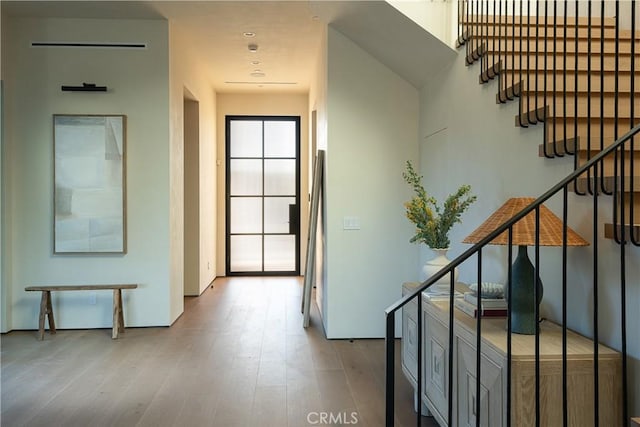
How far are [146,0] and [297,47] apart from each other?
6.25 ft

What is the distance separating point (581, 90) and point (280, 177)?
6.36 m

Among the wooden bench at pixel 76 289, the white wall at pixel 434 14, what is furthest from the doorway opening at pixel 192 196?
the white wall at pixel 434 14

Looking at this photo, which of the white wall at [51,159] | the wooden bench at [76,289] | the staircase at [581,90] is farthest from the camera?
the white wall at [51,159]

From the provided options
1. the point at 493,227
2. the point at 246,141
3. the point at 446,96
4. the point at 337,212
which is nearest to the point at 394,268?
the point at 337,212

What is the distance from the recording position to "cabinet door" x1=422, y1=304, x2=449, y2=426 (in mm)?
2373

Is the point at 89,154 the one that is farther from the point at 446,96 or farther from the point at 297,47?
the point at 446,96

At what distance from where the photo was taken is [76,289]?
474 centimetres

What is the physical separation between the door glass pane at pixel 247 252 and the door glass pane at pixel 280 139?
1.58 metres

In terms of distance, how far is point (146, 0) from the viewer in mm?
4523

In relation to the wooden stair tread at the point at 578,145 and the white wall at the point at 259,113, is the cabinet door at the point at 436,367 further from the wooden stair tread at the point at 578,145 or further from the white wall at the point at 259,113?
the white wall at the point at 259,113

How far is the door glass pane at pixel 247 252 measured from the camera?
28.5 ft

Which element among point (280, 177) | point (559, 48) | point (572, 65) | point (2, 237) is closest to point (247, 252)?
point (280, 177)

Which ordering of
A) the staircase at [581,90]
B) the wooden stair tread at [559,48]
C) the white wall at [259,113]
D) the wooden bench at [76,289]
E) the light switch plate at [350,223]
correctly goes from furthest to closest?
the white wall at [259,113] → the light switch plate at [350,223] → the wooden bench at [76,289] → the wooden stair tread at [559,48] → the staircase at [581,90]

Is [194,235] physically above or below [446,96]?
below
